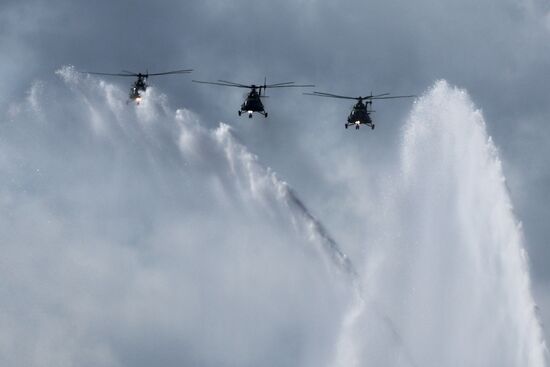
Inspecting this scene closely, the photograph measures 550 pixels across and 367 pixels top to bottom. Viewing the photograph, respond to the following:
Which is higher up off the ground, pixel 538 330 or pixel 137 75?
pixel 137 75

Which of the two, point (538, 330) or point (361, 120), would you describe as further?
point (361, 120)

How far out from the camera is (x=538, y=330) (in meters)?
142

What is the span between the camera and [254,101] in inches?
6122

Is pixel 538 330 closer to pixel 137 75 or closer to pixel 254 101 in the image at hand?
pixel 254 101

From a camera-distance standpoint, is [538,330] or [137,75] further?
[137,75]

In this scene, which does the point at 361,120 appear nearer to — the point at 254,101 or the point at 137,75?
the point at 254,101

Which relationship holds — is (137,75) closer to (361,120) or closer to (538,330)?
(361,120)

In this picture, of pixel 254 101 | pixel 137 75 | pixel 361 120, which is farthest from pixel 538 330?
pixel 137 75

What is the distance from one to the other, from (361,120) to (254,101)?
16.8 m

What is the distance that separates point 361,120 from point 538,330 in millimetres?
40927

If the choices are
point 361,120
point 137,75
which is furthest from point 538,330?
point 137,75

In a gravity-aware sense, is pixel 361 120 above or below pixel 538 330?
above

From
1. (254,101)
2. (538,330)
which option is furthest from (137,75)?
(538,330)

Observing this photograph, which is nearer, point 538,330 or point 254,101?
point 538,330
